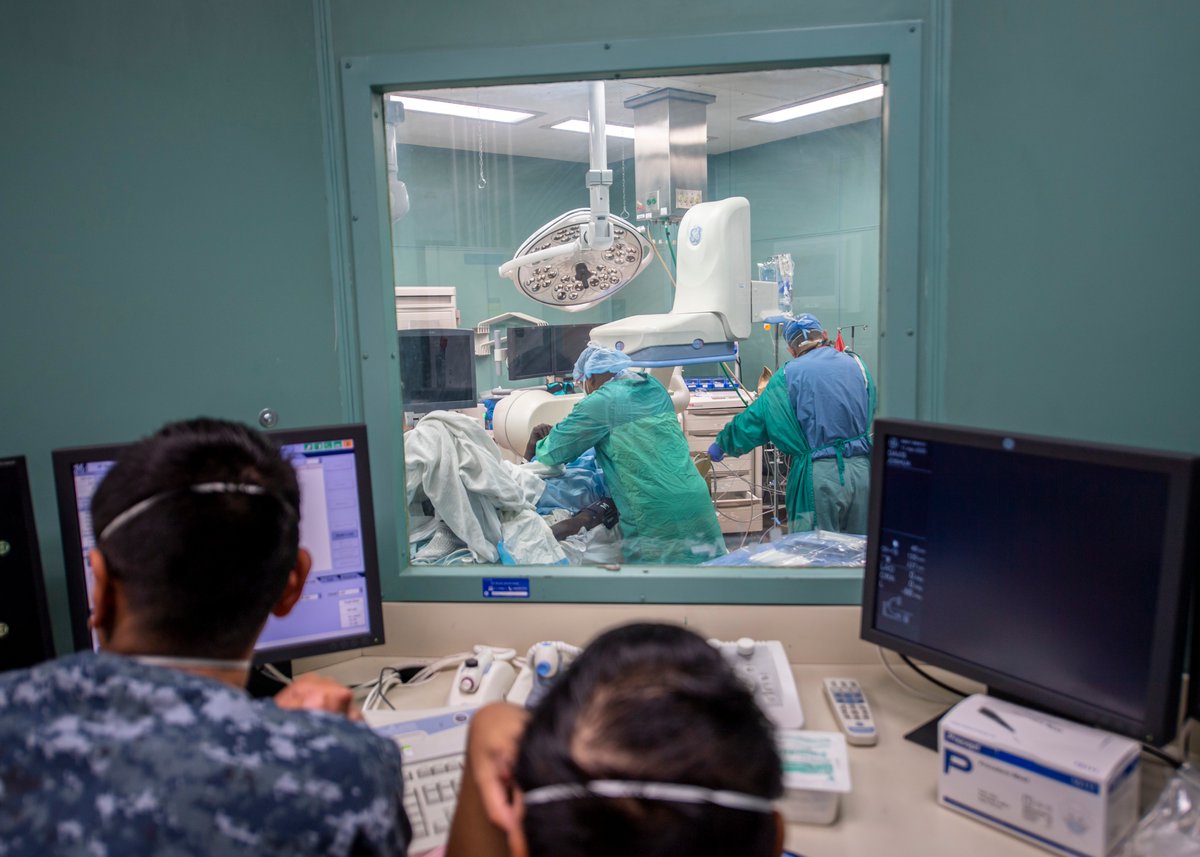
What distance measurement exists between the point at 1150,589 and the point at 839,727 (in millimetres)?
453

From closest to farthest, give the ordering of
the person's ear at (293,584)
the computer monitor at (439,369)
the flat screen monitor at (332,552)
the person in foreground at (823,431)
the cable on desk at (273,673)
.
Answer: the person's ear at (293,584) < the flat screen monitor at (332,552) < the cable on desk at (273,673) < the computer monitor at (439,369) < the person in foreground at (823,431)

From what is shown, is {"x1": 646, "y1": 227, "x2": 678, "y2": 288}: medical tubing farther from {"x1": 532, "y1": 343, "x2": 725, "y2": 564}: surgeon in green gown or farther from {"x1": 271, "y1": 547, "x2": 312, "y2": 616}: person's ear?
{"x1": 271, "y1": 547, "x2": 312, "y2": 616}: person's ear

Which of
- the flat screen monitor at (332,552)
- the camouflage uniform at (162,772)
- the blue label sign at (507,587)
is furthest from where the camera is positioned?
the blue label sign at (507,587)

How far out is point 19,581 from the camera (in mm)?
1118

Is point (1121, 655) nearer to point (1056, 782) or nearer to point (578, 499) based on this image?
point (1056, 782)

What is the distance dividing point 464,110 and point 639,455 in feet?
3.78

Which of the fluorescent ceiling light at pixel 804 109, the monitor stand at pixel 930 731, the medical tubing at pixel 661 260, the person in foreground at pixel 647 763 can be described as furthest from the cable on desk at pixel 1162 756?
the fluorescent ceiling light at pixel 804 109

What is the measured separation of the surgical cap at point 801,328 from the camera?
10.3ft

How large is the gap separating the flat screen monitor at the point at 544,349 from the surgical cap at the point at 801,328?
0.81 m

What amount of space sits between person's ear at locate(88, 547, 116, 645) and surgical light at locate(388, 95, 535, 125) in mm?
1176

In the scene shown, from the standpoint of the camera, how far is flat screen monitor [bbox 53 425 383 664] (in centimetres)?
122

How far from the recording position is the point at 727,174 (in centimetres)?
371

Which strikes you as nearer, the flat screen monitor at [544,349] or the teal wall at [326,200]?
the teal wall at [326,200]

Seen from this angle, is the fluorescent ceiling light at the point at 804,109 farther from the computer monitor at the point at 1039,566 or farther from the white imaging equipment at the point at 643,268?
the computer monitor at the point at 1039,566
